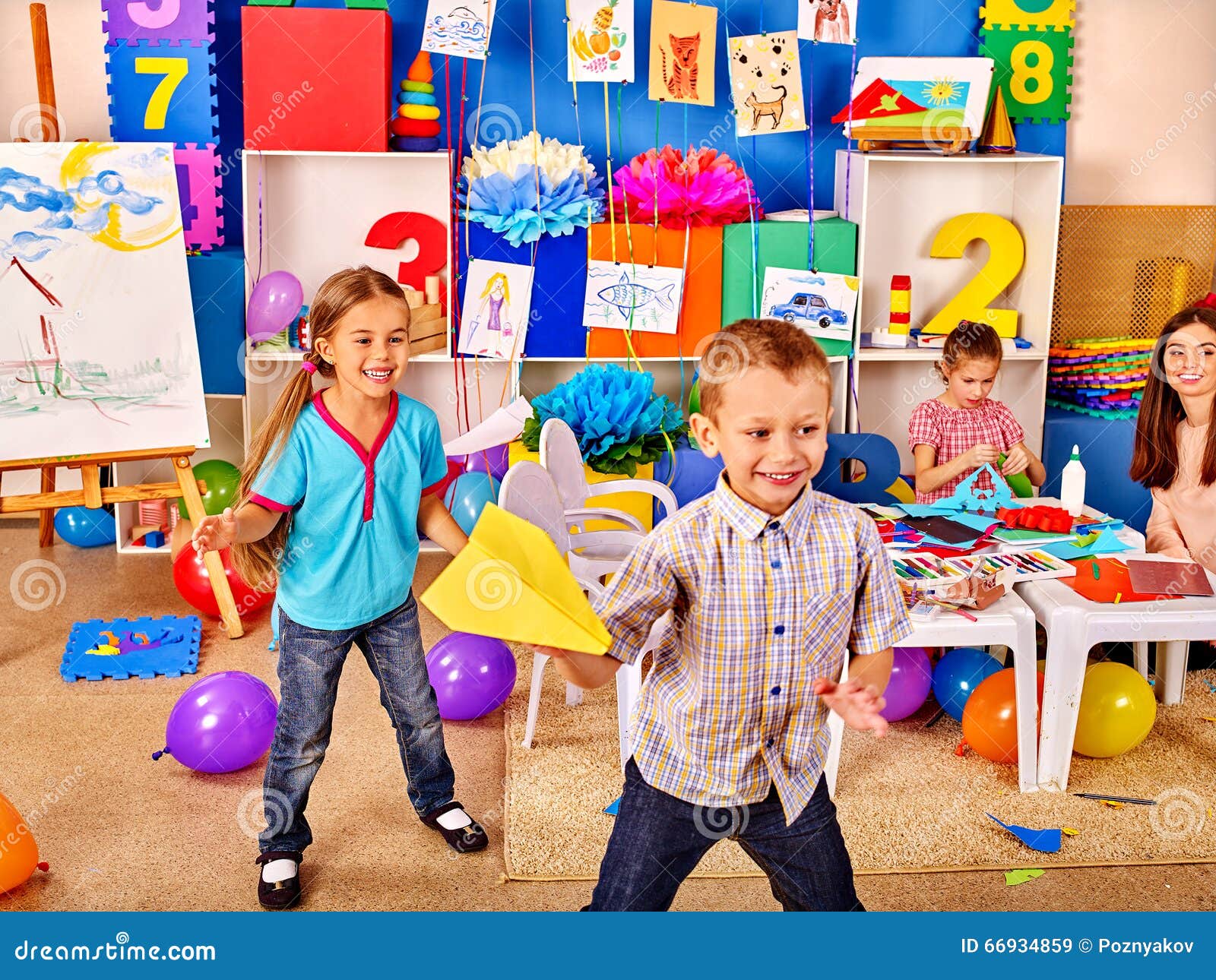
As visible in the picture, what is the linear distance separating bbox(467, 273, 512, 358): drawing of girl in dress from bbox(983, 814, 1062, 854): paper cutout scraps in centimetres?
217

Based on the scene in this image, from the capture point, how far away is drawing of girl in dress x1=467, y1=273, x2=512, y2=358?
373 cm

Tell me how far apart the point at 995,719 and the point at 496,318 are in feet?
6.57

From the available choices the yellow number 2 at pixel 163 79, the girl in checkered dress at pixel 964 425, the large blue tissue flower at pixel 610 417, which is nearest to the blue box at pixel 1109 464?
the girl in checkered dress at pixel 964 425

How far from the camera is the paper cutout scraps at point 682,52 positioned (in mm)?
3715

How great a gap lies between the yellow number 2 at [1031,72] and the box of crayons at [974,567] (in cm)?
210

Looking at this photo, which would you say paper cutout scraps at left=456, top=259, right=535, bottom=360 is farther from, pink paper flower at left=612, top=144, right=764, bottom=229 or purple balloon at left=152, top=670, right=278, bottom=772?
purple balloon at left=152, top=670, right=278, bottom=772

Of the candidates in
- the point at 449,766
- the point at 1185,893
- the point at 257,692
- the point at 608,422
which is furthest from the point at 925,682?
the point at 257,692

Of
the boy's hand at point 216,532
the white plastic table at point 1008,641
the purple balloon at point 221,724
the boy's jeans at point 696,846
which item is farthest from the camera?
the purple balloon at point 221,724

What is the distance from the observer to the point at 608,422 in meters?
2.79

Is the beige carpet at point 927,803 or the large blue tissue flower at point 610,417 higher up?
the large blue tissue flower at point 610,417

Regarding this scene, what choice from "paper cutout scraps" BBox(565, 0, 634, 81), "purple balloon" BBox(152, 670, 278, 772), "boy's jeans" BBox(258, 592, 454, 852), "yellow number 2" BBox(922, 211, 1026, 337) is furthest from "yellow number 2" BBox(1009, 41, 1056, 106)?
"purple balloon" BBox(152, 670, 278, 772)

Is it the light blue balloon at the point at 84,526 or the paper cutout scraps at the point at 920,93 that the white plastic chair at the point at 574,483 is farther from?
the light blue balloon at the point at 84,526

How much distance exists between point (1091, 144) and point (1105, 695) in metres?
2.37
